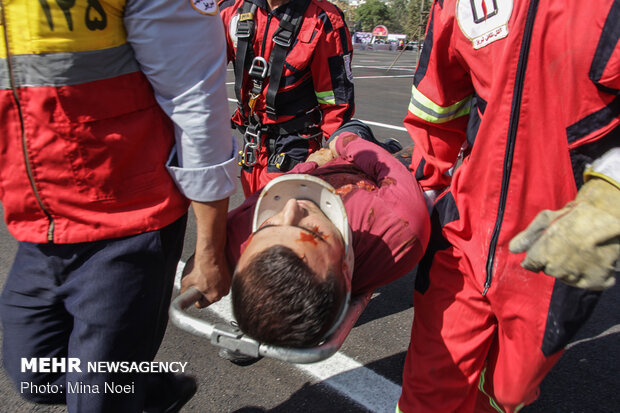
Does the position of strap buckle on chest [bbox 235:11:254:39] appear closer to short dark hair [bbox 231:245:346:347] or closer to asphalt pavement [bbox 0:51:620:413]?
asphalt pavement [bbox 0:51:620:413]

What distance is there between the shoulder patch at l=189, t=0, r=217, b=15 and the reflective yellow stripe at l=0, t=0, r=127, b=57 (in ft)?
0.63

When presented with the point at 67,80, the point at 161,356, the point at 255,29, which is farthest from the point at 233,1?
the point at 161,356

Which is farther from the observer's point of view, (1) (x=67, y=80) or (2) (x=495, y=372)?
(2) (x=495, y=372)

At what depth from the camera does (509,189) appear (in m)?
1.51

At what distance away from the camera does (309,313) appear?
4.85 feet

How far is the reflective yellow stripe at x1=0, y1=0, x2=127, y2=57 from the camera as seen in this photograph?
1.27 metres

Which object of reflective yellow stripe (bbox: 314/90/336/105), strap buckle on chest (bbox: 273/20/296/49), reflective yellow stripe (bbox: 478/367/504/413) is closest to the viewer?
reflective yellow stripe (bbox: 478/367/504/413)

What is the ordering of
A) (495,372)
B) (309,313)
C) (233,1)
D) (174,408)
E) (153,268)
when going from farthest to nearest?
(233,1) < (174,408) < (495,372) < (153,268) < (309,313)

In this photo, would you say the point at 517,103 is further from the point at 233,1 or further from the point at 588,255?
the point at 233,1

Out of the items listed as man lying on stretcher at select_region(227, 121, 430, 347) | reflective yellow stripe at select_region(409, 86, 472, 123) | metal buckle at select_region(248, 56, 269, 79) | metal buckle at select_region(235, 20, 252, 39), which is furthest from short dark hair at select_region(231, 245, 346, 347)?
metal buckle at select_region(235, 20, 252, 39)

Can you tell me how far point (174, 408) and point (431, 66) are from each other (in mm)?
1694

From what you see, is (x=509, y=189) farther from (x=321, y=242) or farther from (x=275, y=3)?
(x=275, y=3)

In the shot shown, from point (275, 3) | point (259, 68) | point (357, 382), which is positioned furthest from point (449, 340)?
point (275, 3)

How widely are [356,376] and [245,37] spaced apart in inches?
77.2
